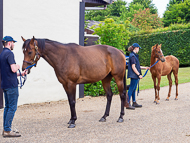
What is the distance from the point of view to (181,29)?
2172 cm

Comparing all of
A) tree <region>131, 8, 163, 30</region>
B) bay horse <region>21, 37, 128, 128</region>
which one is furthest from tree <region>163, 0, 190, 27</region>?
bay horse <region>21, 37, 128, 128</region>

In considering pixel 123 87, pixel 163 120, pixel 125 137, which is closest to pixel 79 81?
pixel 123 87

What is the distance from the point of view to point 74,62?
571cm

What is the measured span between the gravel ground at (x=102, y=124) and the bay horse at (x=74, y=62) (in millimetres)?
393

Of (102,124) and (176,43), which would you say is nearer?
(102,124)

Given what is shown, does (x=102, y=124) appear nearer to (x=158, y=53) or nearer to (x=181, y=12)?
(x=158, y=53)

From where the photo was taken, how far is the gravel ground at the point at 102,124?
4.62 meters

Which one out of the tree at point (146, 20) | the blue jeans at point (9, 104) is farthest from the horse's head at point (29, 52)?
the tree at point (146, 20)

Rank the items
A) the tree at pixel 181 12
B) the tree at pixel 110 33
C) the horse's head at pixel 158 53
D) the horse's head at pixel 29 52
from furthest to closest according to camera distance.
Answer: the tree at pixel 181 12 → the tree at pixel 110 33 → the horse's head at pixel 158 53 → the horse's head at pixel 29 52

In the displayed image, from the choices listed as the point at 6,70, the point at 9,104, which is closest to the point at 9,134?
the point at 9,104

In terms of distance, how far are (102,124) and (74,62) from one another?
1637mm

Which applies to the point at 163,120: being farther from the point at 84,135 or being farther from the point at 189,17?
the point at 189,17

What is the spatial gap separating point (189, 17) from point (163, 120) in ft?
124

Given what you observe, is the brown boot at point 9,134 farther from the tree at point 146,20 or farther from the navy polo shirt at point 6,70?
the tree at point 146,20
